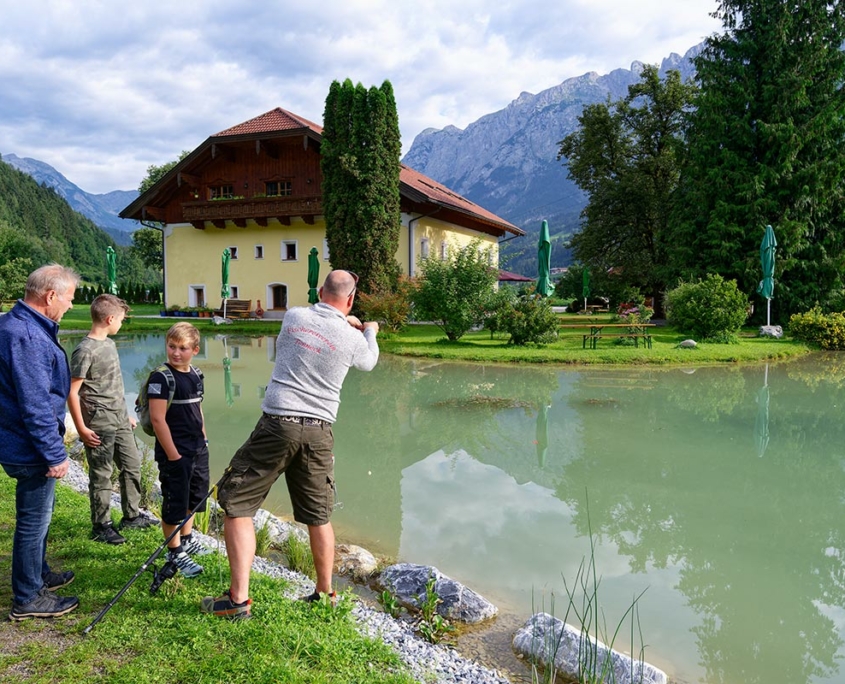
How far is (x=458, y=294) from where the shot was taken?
17641 mm

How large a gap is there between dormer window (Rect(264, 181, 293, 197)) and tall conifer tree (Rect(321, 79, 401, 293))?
451 cm

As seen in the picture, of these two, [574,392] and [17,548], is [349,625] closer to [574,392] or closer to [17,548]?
[17,548]

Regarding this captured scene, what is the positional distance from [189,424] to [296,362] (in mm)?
983

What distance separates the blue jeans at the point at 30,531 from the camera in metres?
2.96

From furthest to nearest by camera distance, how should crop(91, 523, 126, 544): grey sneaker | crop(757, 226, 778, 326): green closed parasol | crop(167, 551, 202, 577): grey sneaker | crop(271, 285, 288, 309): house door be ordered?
crop(271, 285, 288, 309): house door → crop(757, 226, 778, 326): green closed parasol → crop(91, 523, 126, 544): grey sneaker → crop(167, 551, 202, 577): grey sneaker

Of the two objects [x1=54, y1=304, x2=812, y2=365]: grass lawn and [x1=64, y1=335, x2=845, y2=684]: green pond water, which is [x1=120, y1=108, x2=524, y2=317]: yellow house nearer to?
[x1=54, y1=304, x2=812, y2=365]: grass lawn

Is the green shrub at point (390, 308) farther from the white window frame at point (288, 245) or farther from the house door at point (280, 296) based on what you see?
the house door at point (280, 296)

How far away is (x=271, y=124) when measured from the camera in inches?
1105

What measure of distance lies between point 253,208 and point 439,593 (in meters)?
26.2

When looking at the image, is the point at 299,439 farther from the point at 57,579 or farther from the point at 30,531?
the point at 57,579

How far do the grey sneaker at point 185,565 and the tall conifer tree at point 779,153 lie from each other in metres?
22.8

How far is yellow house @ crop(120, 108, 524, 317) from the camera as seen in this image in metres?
26.9

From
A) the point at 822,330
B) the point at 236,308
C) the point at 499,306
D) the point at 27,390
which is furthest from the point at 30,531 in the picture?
the point at 236,308

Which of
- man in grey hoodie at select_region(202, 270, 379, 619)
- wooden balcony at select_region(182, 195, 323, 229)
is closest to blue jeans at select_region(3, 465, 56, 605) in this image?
man in grey hoodie at select_region(202, 270, 379, 619)
